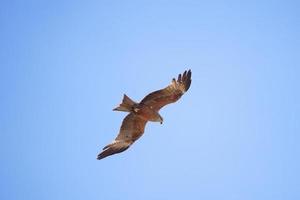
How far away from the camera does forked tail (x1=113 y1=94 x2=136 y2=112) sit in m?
9.55

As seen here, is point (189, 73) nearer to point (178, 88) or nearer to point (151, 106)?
point (178, 88)

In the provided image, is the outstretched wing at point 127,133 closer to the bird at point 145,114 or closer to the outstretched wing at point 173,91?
the bird at point 145,114

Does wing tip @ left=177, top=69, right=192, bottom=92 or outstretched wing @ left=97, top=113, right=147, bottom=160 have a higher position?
wing tip @ left=177, top=69, right=192, bottom=92

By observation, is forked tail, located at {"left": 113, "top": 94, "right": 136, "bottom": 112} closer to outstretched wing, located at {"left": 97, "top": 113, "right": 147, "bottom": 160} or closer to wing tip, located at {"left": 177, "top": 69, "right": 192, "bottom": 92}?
outstretched wing, located at {"left": 97, "top": 113, "right": 147, "bottom": 160}

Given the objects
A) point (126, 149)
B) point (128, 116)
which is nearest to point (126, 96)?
point (128, 116)

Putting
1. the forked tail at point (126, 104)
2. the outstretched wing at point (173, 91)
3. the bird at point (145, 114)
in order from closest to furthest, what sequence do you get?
the forked tail at point (126, 104) → the bird at point (145, 114) → the outstretched wing at point (173, 91)

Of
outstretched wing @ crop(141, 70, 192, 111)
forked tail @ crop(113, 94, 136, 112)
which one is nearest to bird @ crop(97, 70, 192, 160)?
outstretched wing @ crop(141, 70, 192, 111)

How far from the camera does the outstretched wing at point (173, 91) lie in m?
10.4

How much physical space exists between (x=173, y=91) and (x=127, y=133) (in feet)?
5.34

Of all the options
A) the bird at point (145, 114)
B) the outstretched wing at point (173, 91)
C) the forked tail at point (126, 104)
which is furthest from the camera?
the outstretched wing at point (173, 91)

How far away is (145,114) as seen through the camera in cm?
1027

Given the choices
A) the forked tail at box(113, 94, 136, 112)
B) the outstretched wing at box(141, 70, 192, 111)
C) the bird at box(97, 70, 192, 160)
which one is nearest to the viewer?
the forked tail at box(113, 94, 136, 112)

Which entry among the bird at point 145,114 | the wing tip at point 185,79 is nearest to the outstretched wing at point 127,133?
the bird at point 145,114

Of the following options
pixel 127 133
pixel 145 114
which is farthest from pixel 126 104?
pixel 127 133
